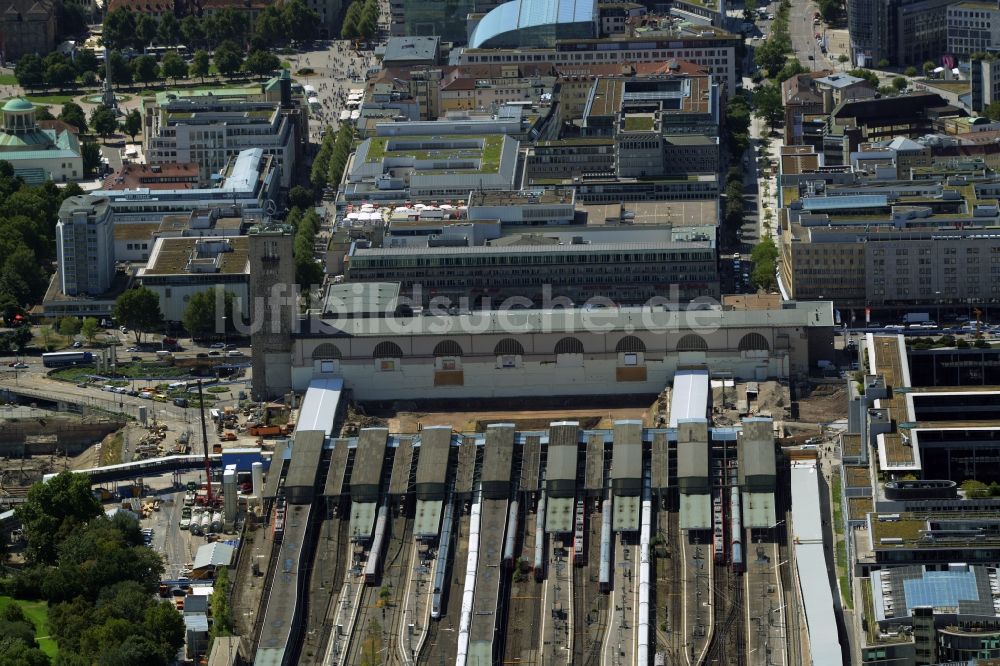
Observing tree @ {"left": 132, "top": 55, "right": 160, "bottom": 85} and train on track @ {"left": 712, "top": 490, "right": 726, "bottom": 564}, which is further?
tree @ {"left": 132, "top": 55, "right": 160, "bottom": 85}

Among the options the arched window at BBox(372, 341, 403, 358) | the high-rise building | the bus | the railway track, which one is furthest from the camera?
the high-rise building

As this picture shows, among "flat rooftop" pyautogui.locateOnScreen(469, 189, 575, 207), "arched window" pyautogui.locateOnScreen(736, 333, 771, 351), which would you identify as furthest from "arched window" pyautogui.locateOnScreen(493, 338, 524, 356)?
"flat rooftop" pyautogui.locateOnScreen(469, 189, 575, 207)

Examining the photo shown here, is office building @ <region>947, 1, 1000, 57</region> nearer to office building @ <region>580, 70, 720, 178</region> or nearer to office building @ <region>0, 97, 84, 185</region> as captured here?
office building @ <region>580, 70, 720, 178</region>

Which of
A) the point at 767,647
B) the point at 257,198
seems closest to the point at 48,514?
the point at 767,647

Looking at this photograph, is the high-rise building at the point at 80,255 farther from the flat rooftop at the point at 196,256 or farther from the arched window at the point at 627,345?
the arched window at the point at 627,345

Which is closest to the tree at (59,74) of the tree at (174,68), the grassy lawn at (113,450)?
the tree at (174,68)

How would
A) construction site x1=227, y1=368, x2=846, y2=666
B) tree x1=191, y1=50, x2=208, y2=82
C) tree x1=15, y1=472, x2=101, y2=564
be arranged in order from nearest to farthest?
1. construction site x1=227, y1=368, x2=846, y2=666
2. tree x1=15, y1=472, x2=101, y2=564
3. tree x1=191, y1=50, x2=208, y2=82

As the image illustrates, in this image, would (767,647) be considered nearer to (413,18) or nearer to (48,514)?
(48,514)

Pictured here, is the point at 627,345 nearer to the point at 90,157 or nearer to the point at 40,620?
the point at 40,620
